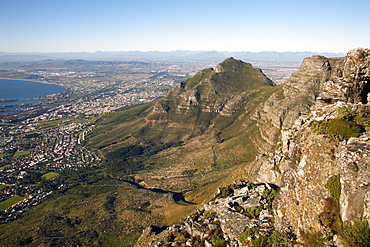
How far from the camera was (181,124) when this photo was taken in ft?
652

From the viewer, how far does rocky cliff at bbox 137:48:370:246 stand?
15.7 m

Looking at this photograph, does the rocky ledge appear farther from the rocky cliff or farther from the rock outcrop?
the rock outcrop

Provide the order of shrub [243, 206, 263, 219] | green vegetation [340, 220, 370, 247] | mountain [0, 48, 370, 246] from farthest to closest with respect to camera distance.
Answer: shrub [243, 206, 263, 219] < mountain [0, 48, 370, 246] < green vegetation [340, 220, 370, 247]

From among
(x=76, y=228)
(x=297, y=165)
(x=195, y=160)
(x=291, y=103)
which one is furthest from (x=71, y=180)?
(x=297, y=165)

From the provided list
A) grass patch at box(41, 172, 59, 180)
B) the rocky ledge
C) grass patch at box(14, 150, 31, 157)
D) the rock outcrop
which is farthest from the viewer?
grass patch at box(14, 150, 31, 157)

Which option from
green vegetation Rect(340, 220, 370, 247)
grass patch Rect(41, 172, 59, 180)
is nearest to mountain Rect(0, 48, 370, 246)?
green vegetation Rect(340, 220, 370, 247)

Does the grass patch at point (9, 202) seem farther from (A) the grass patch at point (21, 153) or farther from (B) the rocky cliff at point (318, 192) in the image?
(B) the rocky cliff at point (318, 192)

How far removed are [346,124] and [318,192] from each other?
673 cm

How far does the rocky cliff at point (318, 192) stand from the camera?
15727 mm

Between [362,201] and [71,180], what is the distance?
14752 cm

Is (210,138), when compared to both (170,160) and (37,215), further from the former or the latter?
(37,215)

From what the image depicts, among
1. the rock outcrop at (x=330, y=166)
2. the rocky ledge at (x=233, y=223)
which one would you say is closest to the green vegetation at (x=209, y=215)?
the rocky ledge at (x=233, y=223)

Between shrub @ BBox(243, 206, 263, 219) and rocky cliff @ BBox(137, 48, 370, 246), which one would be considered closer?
rocky cliff @ BBox(137, 48, 370, 246)

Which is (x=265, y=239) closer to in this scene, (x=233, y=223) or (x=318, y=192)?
(x=233, y=223)
